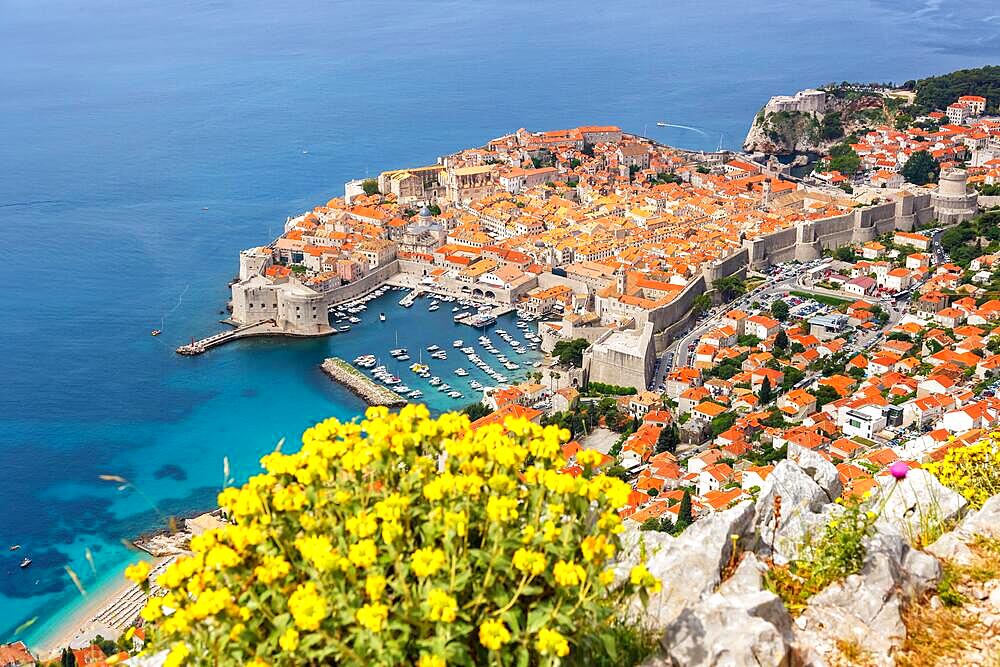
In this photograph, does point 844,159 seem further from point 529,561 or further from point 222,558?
point 222,558

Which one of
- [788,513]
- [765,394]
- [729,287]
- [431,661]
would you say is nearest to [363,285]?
[729,287]

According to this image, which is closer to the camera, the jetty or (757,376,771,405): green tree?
(757,376,771,405): green tree

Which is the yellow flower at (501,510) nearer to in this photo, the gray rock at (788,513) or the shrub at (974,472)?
the gray rock at (788,513)

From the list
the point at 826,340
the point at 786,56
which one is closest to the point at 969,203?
the point at 826,340

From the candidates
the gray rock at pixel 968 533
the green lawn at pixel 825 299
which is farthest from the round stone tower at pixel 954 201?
the gray rock at pixel 968 533

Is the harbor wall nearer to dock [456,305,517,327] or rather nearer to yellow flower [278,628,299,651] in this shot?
dock [456,305,517,327]

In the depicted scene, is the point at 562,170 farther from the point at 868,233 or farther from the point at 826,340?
the point at 826,340

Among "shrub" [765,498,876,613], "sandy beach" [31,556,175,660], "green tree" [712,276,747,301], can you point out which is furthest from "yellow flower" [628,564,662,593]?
"green tree" [712,276,747,301]
